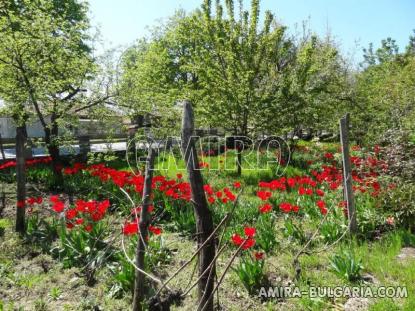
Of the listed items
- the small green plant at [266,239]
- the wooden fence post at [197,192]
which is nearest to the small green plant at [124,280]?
the wooden fence post at [197,192]

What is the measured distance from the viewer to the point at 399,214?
5.53m

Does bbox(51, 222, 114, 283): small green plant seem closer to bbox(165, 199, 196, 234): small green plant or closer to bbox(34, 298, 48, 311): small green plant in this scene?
bbox(34, 298, 48, 311): small green plant

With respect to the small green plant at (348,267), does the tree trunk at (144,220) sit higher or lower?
higher

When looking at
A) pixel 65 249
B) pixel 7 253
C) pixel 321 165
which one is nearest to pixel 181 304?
pixel 65 249

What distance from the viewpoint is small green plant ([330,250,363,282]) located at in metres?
4.01

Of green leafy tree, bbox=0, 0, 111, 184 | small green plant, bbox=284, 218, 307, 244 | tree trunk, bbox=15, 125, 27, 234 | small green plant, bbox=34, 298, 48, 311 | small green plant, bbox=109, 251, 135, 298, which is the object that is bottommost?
small green plant, bbox=34, 298, 48, 311

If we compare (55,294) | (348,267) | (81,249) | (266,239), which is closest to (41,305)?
(55,294)

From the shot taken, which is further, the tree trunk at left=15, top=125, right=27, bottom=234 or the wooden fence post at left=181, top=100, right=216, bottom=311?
the tree trunk at left=15, top=125, right=27, bottom=234

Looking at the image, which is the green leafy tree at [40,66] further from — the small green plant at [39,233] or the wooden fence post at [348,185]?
the wooden fence post at [348,185]

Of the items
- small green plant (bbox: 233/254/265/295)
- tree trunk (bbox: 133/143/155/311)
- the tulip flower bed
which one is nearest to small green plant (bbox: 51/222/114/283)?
the tulip flower bed

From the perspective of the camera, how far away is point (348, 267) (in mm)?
4020

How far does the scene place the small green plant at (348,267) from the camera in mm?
4012

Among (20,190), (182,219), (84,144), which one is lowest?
(182,219)

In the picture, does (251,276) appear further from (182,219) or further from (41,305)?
(41,305)
